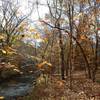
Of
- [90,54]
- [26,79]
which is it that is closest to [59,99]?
[26,79]

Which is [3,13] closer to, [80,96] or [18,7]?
[18,7]

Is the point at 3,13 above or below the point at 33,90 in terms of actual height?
above

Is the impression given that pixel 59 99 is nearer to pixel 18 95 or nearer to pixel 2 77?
pixel 18 95

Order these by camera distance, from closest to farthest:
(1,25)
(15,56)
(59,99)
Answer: (15,56)
(59,99)
(1,25)

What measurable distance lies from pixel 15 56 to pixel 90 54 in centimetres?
3543

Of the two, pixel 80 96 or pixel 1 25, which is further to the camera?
pixel 1 25

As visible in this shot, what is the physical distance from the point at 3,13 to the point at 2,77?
20772 mm

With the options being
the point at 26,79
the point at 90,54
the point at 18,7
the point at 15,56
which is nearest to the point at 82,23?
the point at 26,79

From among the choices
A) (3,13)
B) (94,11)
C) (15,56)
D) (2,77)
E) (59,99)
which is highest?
(3,13)

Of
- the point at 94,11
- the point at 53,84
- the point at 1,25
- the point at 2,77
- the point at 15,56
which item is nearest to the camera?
the point at 15,56

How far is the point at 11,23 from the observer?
3406 centimetres

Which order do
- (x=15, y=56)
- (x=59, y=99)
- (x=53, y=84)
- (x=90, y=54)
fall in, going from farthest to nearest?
(x=90, y=54)
(x=53, y=84)
(x=59, y=99)
(x=15, y=56)

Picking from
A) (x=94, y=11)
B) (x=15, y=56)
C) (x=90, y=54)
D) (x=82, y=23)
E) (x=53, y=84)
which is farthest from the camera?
(x=90, y=54)

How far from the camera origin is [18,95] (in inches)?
536
